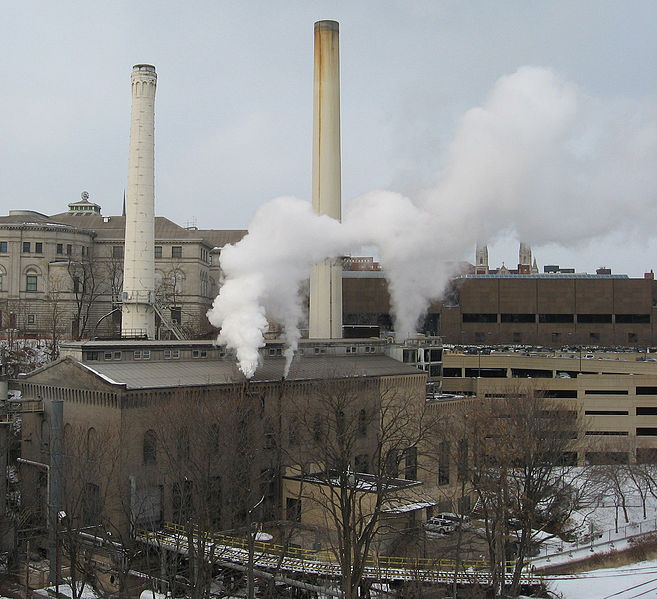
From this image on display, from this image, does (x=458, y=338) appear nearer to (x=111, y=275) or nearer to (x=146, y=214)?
(x=111, y=275)

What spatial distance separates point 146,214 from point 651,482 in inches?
1775

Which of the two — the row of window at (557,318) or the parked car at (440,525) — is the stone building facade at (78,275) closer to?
the row of window at (557,318)

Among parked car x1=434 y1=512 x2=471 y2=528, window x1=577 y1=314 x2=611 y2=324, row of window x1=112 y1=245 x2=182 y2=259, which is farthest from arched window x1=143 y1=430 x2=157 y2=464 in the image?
window x1=577 y1=314 x2=611 y2=324

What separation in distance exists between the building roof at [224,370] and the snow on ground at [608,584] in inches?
710

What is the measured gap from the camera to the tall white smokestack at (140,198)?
67.9m

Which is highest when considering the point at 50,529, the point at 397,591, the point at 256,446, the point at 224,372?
the point at 224,372

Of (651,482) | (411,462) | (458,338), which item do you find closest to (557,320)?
(458,338)

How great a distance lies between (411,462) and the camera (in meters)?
57.7

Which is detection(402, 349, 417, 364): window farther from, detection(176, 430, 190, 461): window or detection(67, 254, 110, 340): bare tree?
detection(67, 254, 110, 340): bare tree

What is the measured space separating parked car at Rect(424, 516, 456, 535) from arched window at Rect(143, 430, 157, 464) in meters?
16.2

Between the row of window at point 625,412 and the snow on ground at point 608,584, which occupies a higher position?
the row of window at point 625,412

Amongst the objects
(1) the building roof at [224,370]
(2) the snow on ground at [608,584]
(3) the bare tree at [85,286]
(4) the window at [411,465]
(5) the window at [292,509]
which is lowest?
(2) the snow on ground at [608,584]

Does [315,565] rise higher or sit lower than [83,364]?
lower

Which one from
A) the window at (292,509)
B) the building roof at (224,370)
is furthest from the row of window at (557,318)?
the window at (292,509)
